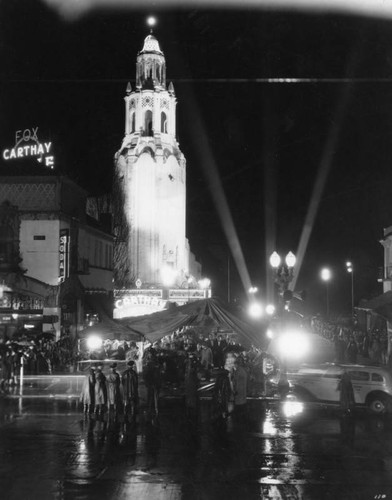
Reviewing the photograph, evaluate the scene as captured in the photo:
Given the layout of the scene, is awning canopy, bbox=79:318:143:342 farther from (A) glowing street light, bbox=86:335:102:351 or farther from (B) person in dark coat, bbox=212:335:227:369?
(B) person in dark coat, bbox=212:335:227:369

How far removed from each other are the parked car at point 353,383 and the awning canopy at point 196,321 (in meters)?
1.84

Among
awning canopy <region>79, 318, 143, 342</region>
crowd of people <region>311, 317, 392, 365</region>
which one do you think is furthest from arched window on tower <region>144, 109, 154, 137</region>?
awning canopy <region>79, 318, 143, 342</region>

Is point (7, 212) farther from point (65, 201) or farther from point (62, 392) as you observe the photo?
point (62, 392)

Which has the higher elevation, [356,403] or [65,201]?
[65,201]

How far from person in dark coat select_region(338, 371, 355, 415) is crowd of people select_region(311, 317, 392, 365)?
1190 cm

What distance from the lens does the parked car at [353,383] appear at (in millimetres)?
18984

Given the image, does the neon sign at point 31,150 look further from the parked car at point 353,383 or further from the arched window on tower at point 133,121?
the parked car at point 353,383

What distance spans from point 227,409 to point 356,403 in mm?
3874

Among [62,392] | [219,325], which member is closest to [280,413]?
[219,325]

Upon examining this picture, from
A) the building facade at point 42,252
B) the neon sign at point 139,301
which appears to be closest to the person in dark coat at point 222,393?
the building facade at point 42,252

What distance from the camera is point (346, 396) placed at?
18031mm

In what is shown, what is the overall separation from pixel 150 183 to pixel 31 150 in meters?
28.6

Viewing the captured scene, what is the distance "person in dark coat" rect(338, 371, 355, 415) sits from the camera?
18000 mm

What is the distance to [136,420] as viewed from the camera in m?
17.5
